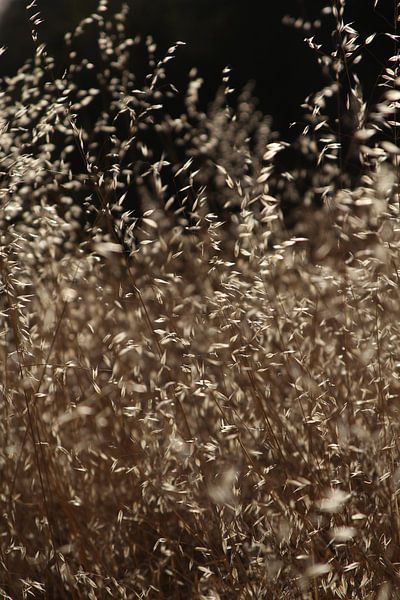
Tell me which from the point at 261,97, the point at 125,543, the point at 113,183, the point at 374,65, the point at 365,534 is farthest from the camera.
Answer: the point at 261,97

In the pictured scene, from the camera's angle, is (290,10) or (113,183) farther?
(290,10)

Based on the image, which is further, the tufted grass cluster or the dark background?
the dark background

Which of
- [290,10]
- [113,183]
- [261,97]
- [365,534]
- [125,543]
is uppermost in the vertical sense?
[113,183]

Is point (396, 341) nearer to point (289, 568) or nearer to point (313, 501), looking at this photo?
point (313, 501)

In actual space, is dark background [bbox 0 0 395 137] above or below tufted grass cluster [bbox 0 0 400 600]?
below

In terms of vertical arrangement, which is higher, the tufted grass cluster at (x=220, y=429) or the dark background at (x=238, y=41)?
the tufted grass cluster at (x=220, y=429)

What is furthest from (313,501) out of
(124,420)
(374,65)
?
(374,65)

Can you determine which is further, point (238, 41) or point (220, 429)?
point (238, 41)

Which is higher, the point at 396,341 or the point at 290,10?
the point at 396,341

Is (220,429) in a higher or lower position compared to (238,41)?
higher

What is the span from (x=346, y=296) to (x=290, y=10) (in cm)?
501

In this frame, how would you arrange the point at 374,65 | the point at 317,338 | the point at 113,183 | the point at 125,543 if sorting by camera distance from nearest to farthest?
1. the point at 113,183
2. the point at 125,543
3. the point at 317,338
4. the point at 374,65

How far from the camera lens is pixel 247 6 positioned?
6449mm

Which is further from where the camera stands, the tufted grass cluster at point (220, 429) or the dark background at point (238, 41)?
the dark background at point (238, 41)
